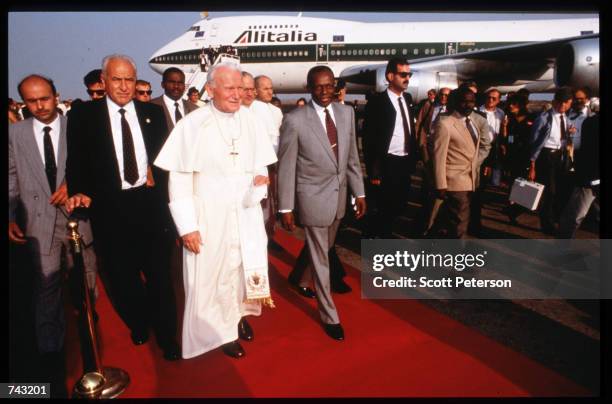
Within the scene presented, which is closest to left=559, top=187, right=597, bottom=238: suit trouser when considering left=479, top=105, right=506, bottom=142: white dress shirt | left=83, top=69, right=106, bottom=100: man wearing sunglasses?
left=479, top=105, right=506, bottom=142: white dress shirt

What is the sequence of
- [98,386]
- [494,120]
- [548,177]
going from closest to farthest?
1. [98,386]
2. [548,177]
3. [494,120]

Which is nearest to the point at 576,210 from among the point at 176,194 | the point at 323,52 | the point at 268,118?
the point at 268,118

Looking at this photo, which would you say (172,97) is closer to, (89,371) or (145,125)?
(145,125)

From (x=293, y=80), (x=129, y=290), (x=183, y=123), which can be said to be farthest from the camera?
(x=293, y=80)

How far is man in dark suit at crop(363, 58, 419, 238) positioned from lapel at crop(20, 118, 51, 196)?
300cm

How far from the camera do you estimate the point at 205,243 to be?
2533mm

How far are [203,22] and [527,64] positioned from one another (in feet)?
48.3

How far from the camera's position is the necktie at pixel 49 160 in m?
2.54

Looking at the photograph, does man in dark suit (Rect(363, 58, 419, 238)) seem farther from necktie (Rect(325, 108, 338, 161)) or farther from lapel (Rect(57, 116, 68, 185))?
lapel (Rect(57, 116, 68, 185))

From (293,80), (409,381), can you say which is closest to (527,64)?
(293,80)

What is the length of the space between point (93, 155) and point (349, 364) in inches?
84.1

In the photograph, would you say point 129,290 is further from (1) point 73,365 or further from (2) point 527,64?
(2) point 527,64

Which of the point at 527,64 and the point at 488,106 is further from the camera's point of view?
the point at 527,64

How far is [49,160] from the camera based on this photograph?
2562 mm
